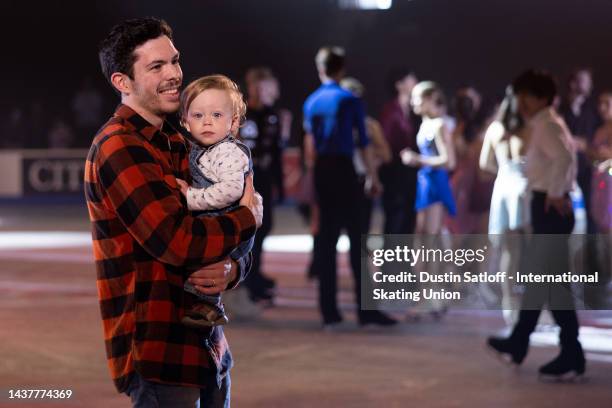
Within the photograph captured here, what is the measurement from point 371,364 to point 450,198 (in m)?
2.58

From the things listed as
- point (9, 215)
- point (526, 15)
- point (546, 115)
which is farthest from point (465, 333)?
point (526, 15)

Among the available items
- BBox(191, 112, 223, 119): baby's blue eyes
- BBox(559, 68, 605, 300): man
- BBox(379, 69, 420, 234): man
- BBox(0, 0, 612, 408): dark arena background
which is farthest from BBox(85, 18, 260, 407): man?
BBox(559, 68, 605, 300): man

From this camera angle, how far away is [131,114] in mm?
3148

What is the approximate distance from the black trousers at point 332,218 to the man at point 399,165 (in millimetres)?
1345

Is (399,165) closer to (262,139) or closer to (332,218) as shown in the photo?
(262,139)

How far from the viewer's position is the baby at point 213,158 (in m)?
3.13

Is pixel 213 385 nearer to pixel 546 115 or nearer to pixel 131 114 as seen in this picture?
pixel 131 114

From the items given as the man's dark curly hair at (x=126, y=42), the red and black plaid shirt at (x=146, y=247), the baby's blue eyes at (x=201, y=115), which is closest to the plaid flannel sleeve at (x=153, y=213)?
the red and black plaid shirt at (x=146, y=247)

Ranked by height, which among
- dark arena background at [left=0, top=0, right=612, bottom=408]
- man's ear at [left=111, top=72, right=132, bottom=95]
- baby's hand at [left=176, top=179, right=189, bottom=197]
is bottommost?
dark arena background at [left=0, top=0, right=612, bottom=408]

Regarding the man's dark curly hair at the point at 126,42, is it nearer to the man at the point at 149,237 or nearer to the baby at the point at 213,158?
the man at the point at 149,237

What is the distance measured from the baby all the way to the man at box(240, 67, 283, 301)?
5821 millimetres

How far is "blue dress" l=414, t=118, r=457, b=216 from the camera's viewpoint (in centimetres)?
929

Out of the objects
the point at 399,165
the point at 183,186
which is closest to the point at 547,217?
the point at 399,165

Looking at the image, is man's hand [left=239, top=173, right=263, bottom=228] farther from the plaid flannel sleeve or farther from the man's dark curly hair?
the man's dark curly hair
